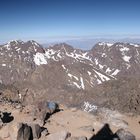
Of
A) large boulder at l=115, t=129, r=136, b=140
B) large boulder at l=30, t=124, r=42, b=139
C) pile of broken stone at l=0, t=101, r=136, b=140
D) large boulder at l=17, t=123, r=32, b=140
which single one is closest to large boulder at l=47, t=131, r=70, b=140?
pile of broken stone at l=0, t=101, r=136, b=140

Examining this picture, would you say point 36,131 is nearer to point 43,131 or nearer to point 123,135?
point 43,131

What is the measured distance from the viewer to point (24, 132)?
23.8m

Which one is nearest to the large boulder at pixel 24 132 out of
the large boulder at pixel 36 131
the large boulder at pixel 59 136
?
the large boulder at pixel 36 131

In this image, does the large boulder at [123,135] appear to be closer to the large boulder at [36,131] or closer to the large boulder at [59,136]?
the large boulder at [59,136]

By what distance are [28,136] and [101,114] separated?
13776 mm

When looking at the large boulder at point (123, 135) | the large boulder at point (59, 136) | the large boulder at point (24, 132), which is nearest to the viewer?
the large boulder at point (24, 132)

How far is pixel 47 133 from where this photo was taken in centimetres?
2644

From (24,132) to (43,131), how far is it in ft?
8.86

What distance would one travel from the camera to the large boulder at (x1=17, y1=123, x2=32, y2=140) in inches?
925

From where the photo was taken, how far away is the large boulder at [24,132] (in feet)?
77.0

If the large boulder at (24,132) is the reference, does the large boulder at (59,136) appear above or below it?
below

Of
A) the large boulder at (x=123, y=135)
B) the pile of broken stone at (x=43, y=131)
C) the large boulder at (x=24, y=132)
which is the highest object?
the large boulder at (x=24, y=132)

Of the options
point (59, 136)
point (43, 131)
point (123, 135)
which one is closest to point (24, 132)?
point (43, 131)

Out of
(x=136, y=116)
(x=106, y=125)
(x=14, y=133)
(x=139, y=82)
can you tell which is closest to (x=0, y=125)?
(x=14, y=133)
